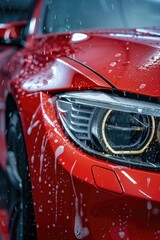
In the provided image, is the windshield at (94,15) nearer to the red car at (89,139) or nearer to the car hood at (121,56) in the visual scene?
the car hood at (121,56)

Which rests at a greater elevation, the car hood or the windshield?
the windshield

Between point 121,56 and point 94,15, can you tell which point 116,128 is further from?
point 94,15

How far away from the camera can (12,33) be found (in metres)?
3.76

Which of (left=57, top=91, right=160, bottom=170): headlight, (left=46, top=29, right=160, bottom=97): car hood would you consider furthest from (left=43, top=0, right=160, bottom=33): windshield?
(left=57, top=91, right=160, bottom=170): headlight

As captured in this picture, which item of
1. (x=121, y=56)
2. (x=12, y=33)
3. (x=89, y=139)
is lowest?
(x=89, y=139)

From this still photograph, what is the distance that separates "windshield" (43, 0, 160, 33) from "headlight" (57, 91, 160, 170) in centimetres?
120

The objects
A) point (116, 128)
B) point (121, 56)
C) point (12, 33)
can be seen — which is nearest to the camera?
point (116, 128)

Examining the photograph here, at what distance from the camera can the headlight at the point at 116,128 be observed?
2.46 metres

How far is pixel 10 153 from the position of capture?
10.5ft

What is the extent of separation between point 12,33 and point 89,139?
4.60 feet

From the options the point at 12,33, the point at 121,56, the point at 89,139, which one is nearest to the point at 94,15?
the point at 12,33

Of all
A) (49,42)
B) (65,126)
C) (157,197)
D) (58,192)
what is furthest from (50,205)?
(49,42)

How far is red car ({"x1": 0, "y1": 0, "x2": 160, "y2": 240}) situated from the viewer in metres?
2.40

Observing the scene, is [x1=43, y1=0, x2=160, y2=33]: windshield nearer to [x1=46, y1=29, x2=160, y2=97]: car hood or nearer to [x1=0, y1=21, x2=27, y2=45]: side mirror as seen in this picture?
[x1=0, y1=21, x2=27, y2=45]: side mirror
